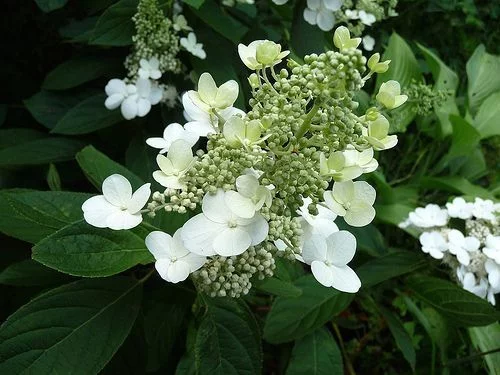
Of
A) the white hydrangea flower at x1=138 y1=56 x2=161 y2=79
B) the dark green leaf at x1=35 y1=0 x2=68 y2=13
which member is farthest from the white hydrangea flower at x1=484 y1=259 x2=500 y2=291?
the dark green leaf at x1=35 y1=0 x2=68 y2=13

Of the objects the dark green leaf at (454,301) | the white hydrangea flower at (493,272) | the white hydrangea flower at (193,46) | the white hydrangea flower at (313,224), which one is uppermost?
the white hydrangea flower at (313,224)

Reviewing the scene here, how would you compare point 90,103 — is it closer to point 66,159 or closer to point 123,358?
point 66,159

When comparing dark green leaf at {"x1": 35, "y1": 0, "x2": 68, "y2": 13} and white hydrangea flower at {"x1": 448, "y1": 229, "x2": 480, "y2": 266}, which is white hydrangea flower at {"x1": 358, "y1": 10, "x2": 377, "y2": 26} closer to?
white hydrangea flower at {"x1": 448, "y1": 229, "x2": 480, "y2": 266}

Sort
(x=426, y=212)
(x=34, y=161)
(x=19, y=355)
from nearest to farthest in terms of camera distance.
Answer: (x=19, y=355)
(x=34, y=161)
(x=426, y=212)

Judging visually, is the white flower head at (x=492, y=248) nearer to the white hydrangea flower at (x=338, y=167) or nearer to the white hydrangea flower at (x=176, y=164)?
the white hydrangea flower at (x=338, y=167)

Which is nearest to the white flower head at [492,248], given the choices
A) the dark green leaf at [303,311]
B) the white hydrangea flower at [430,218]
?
the white hydrangea flower at [430,218]

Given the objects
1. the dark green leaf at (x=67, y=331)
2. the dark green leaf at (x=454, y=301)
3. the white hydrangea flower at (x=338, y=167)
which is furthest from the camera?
the dark green leaf at (x=454, y=301)

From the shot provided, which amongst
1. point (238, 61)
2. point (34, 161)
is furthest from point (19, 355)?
point (238, 61)
